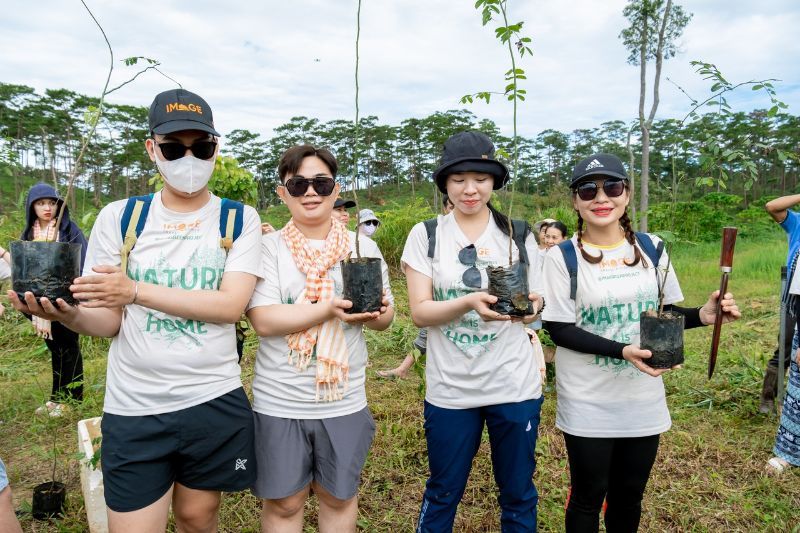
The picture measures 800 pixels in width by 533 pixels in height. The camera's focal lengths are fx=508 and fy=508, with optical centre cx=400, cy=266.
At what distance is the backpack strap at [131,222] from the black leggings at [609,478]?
5.78 feet

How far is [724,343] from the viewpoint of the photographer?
5988 mm

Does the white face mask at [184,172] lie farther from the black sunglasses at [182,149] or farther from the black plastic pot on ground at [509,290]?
the black plastic pot on ground at [509,290]

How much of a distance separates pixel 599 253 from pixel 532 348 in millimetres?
472

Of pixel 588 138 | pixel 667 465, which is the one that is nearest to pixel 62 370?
pixel 667 465

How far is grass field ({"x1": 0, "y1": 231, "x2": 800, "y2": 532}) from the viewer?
8.96 feet

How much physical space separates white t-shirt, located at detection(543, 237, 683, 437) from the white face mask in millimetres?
1362

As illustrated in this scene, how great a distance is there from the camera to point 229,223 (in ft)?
5.96

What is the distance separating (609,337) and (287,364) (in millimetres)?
1233

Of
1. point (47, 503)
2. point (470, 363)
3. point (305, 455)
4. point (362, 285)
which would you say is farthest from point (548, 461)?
point (47, 503)

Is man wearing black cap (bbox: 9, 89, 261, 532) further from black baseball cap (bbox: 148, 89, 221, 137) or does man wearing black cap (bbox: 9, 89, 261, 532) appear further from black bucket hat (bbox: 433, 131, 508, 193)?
black bucket hat (bbox: 433, 131, 508, 193)

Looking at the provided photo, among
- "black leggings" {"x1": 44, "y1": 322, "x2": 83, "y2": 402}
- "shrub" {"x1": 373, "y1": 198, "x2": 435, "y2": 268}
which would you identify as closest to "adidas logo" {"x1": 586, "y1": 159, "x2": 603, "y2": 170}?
"black leggings" {"x1": 44, "y1": 322, "x2": 83, "y2": 402}

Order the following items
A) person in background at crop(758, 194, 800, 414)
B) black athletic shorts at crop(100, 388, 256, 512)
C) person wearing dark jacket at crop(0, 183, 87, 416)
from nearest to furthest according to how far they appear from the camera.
Answer: 1. black athletic shorts at crop(100, 388, 256, 512)
2. person in background at crop(758, 194, 800, 414)
3. person wearing dark jacket at crop(0, 183, 87, 416)

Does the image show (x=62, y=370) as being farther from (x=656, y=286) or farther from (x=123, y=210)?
(x=656, y=286)

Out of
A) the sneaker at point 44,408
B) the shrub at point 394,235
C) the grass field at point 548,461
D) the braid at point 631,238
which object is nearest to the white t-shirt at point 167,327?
the grass field at point 548,461
